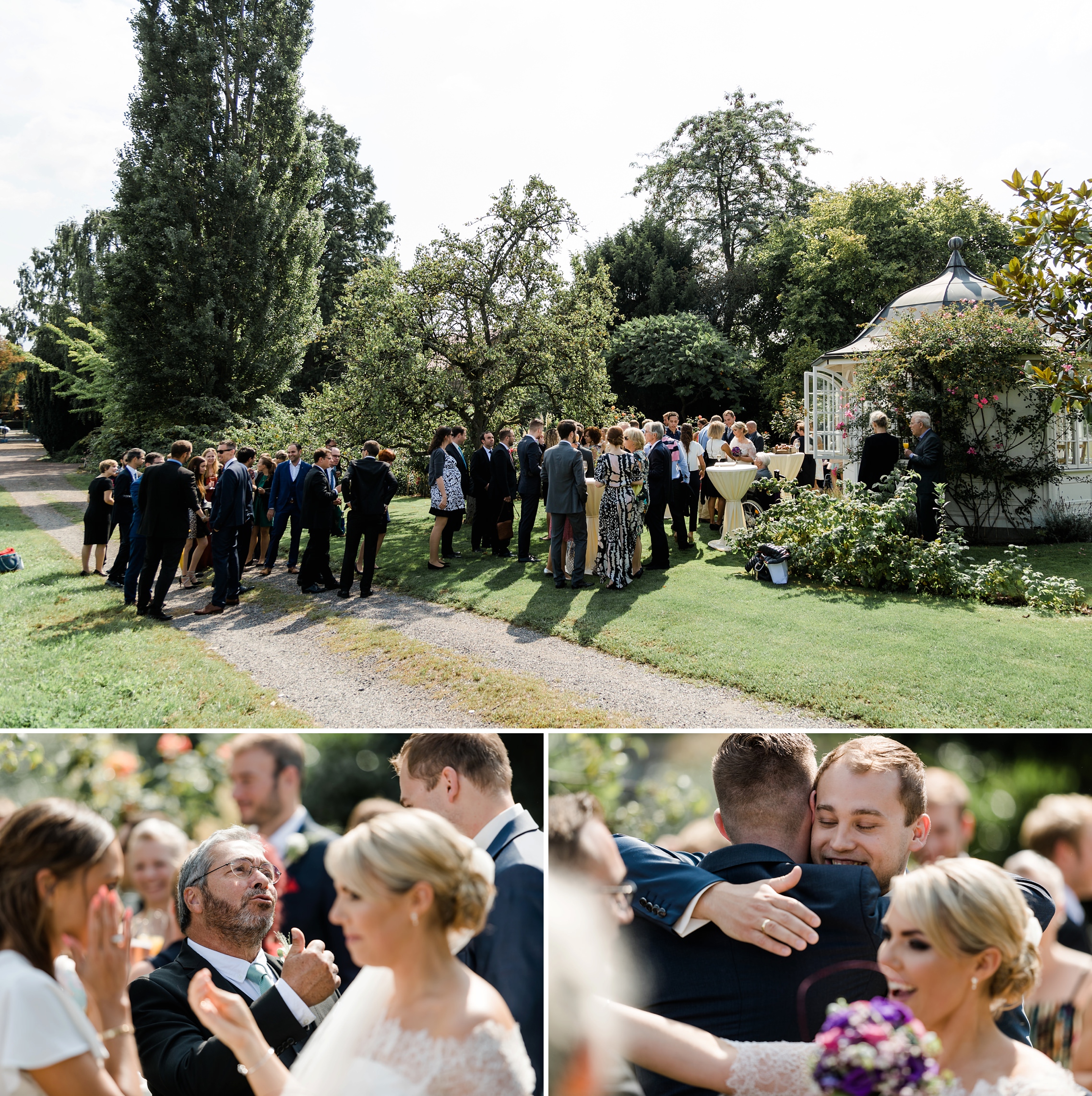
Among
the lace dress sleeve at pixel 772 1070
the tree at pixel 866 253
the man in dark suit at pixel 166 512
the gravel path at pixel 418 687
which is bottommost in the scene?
the gravel path at pixel 418 687

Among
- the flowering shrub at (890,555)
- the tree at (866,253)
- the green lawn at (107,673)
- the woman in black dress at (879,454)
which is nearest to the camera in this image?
the green lawn at (107,673)

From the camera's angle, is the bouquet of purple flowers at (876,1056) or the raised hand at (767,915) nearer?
the bouquet of purple flowers at (876,1056)

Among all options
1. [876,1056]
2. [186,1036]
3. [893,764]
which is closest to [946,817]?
[893,764]

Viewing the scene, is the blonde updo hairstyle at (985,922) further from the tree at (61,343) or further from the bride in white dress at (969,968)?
the tree at (61,343)

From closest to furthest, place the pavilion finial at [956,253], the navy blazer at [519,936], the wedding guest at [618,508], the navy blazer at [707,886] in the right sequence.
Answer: the navy blazer at [707,886] → the navy blazer at [519,936] → the wedding guest at [618,508] → the pavilion finial at [956,253]

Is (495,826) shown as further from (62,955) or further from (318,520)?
(318,520)

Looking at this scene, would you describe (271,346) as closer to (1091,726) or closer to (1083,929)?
(1091,726)

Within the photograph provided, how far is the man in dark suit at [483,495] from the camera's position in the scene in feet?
42.3

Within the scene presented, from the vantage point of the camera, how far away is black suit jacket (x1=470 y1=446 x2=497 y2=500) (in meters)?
12.9

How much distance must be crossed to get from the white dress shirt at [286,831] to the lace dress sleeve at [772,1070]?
148 cm

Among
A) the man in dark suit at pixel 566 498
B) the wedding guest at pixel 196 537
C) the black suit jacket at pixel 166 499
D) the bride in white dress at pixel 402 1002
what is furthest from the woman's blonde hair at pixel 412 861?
the wedding guest at pixel 196 537

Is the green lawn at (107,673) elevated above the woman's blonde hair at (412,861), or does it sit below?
below

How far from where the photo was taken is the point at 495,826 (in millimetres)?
2834

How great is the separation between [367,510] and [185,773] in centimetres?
811
